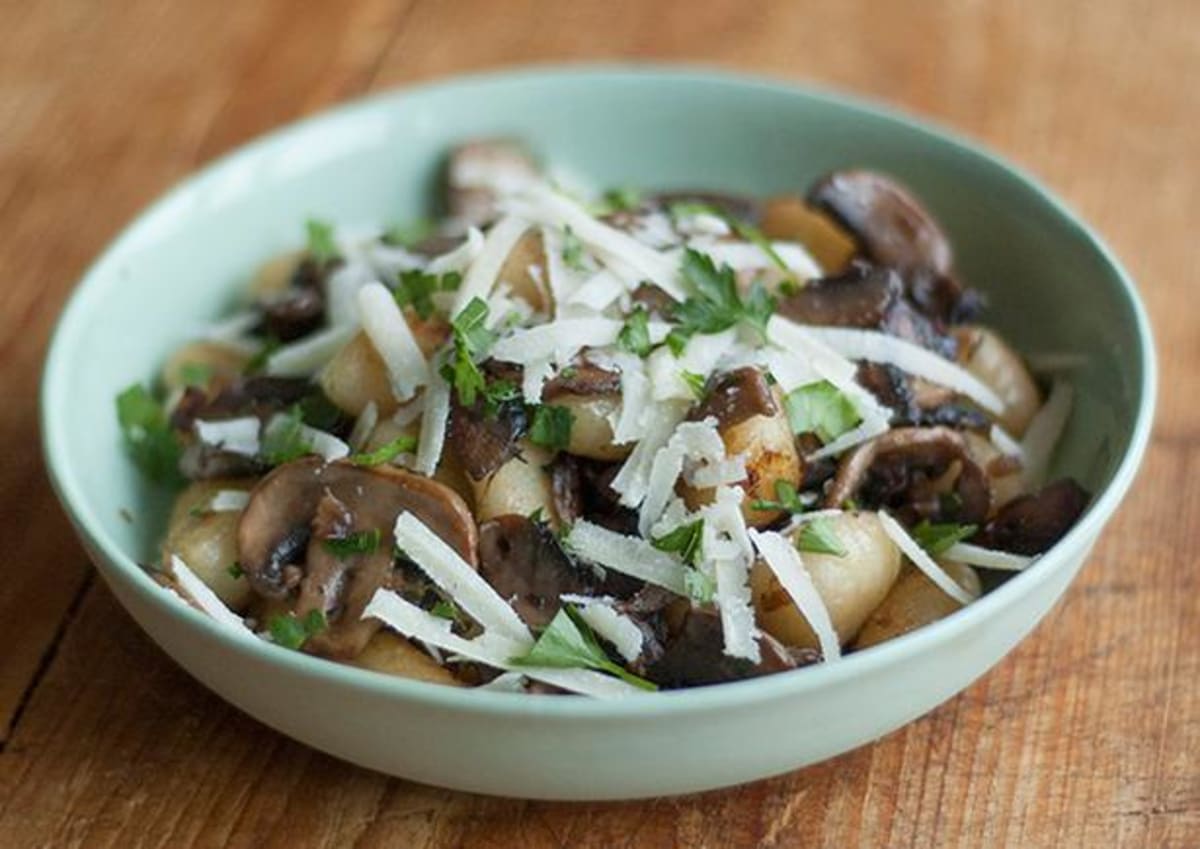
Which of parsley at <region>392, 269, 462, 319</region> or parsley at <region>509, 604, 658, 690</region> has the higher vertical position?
parsley at <region>392, 269, 462, 319</region>

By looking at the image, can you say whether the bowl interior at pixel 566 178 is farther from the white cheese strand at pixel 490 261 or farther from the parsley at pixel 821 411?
the white cheese strand at pixel 490 261

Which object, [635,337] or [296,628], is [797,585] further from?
[296,628]

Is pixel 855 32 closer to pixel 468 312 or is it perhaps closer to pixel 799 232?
pixel 799 232

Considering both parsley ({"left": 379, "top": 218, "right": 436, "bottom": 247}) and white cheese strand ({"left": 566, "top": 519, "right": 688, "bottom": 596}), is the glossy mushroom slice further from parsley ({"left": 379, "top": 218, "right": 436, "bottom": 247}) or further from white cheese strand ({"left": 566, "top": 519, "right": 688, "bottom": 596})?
parsley ({"left": 379, "top": 218, "right": 436, "bottom": 247})

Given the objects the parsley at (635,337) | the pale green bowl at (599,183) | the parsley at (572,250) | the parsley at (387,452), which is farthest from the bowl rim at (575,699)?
the parsley at (572,250)

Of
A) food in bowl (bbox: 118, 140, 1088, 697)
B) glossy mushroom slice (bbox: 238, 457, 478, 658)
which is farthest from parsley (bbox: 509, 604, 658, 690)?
glossy mushroom slice (bbox: 238, 457, 478, 658)

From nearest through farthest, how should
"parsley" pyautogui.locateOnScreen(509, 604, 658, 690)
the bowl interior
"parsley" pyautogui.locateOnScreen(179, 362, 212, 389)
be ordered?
"parsley" pyautogui.locateOnScreen(509, 604, 658, 690) → the bowl interior → "parsley" pyautogui.locateOnScreen(179, 362, 212, 389)

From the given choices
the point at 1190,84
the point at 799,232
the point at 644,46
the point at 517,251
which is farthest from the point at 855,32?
the point at 517,251
